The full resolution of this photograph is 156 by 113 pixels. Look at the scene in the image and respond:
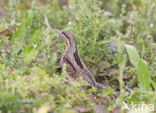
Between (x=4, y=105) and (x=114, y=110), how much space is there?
1103mm

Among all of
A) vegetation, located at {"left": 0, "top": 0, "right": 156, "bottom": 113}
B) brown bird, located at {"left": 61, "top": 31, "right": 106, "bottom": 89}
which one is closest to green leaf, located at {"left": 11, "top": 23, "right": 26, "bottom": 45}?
vegetation, located at {"left": 0, "top": 0, "right": 156, "bottom": 113}

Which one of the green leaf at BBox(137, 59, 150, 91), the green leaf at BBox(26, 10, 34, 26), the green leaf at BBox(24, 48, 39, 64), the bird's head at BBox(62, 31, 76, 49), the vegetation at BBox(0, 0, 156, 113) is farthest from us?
the green leaf at BBox(26, 10, 34, 26)

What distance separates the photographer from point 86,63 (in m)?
3.70

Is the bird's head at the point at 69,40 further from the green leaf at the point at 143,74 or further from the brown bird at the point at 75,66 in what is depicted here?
the green leaf at the point at 143,74

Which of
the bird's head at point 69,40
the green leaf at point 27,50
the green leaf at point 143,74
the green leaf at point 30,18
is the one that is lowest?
the green leaf at point 143,74

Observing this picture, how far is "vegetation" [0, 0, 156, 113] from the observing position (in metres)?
2.23

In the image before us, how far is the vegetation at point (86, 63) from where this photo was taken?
2229 mm

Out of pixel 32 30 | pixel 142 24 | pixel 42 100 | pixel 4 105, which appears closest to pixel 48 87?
pixel 42 100

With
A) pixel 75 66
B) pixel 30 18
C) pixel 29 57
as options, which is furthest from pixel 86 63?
pixel 30 18

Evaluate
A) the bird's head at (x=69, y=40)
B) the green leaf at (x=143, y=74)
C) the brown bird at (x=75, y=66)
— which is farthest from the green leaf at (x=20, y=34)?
the green leaf at (x=143, y=74)

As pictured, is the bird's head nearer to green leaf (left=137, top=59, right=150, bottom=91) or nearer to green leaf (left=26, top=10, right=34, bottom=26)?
green leaf (left=137, top=59, right=150, bottom=91)

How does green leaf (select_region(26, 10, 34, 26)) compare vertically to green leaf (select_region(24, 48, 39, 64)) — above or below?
above

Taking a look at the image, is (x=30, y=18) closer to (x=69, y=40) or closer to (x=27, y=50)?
(x=27, y=50)

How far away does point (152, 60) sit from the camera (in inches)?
144
